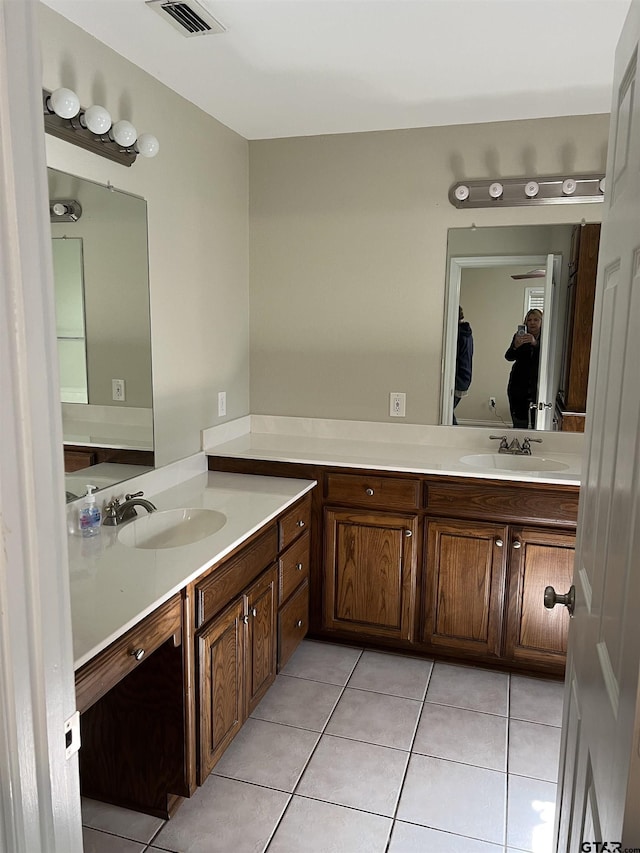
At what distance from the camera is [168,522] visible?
91.4 inches

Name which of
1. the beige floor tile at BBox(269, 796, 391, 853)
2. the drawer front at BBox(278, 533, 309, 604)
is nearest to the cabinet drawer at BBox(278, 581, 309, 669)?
the drawer front at BBox(278, 533, 309, 604)

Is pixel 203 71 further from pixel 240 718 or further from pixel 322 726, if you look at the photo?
pixel 322 726

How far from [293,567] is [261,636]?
0.38m

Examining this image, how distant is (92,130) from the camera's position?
1985 millimetres

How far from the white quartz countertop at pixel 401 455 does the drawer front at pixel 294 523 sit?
21 centimetres

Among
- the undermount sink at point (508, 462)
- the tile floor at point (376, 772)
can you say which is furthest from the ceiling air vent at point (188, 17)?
the tile floor at point (376, 772)

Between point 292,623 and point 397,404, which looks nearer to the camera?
point 292,623

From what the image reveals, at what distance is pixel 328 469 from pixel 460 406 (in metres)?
0.76

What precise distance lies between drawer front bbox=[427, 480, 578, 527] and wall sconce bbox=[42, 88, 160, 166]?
1.70 m

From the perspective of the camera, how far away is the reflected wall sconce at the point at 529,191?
9.27ft

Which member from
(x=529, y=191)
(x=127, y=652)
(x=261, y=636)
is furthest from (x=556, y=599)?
(x=529, y=191)

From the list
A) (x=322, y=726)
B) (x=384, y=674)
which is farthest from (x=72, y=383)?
(x=384, y=674)

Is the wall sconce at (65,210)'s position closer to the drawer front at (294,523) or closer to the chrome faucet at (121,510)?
the chrome faucet at (121,510)

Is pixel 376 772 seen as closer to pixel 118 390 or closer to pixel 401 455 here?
pixel 401 455
